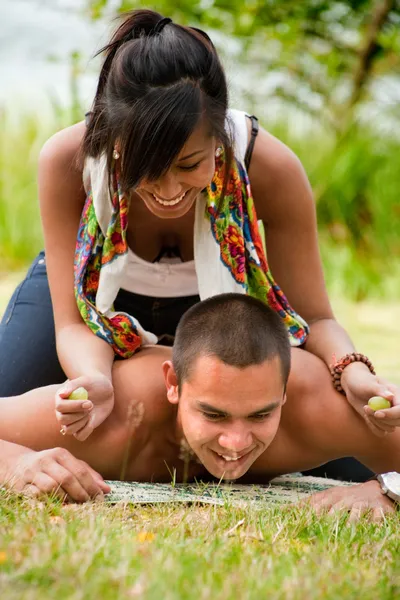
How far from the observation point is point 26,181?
9945 millimetres

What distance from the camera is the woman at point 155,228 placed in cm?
296

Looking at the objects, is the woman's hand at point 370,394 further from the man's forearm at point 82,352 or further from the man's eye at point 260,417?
the man's forearm at point 82,352

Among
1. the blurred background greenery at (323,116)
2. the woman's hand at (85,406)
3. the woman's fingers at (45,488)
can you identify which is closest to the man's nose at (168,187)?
the woman's hand at (85,406)

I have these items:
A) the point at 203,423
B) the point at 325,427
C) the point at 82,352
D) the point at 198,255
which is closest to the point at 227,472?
the point at 203,423

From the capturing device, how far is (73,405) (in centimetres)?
279

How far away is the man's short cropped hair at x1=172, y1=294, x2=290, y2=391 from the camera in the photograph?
2.99 meters

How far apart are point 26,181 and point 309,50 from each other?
11.2ft

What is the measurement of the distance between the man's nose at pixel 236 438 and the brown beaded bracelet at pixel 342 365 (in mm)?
551

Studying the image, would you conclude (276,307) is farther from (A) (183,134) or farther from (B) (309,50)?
(B) (309,50)

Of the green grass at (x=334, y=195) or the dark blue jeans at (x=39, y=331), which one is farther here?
the green grass at (x=334, y=195)

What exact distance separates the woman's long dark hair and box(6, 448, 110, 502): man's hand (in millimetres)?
876

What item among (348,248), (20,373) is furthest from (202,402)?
(348,248)

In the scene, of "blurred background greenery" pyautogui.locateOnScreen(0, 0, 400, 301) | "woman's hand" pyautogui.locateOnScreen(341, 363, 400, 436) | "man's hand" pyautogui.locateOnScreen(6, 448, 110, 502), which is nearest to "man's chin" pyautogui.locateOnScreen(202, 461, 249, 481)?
"man's hand" pyautogui.locateOnScreen(6, 448, 110, 502)

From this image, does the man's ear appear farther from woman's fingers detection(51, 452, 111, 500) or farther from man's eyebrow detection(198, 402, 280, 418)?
woman's fingers detection(51, 452, 111, 500)
